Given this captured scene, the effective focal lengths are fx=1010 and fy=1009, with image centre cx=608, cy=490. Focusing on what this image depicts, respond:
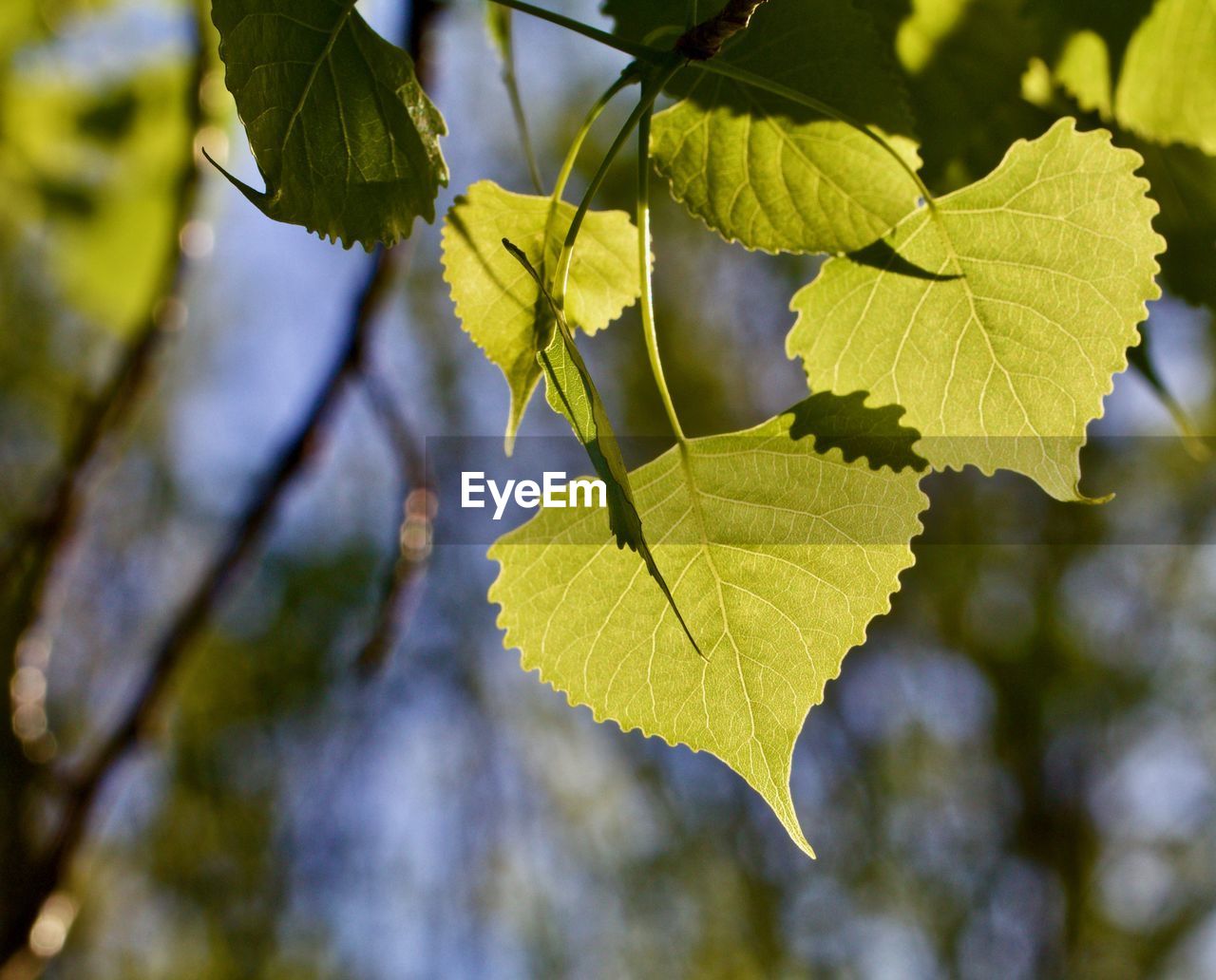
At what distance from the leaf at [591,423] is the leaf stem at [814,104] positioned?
0.31 ft

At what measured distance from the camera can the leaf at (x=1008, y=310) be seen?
0.89ft

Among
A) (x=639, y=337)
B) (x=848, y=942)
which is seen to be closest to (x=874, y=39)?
(x=639, y=337)

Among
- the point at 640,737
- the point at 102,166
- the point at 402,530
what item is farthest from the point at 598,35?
the point at 640,737

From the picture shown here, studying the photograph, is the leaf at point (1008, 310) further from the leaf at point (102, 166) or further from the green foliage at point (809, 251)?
the leaf at point (102, 166)

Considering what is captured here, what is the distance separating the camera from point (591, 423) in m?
0.23

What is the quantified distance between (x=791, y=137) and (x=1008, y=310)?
88 mm

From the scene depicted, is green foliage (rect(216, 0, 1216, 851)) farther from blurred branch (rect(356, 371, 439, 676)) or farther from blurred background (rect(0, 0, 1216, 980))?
blurred background (rect(0, 0, 1216, 980))

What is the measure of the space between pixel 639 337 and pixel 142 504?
1.43m

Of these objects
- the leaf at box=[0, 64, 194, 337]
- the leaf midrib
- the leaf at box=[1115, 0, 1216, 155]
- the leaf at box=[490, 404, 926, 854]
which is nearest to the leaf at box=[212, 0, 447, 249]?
the leaf midrib

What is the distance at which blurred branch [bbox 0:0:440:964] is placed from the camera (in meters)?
0.62

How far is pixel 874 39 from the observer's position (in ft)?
0.97

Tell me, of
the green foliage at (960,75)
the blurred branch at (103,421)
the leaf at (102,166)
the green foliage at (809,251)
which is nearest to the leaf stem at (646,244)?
the green foliage at (809,251)

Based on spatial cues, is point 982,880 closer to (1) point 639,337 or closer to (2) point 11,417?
(1) point 639,337

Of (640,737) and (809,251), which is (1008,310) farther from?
(640,737)
